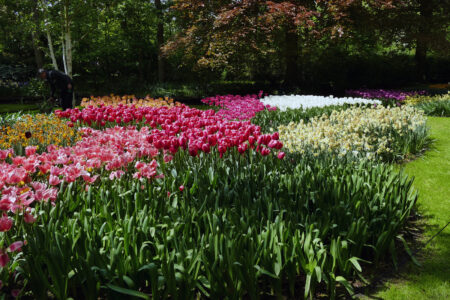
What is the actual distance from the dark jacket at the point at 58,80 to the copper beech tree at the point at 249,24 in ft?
18.5

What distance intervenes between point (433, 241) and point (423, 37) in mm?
14686

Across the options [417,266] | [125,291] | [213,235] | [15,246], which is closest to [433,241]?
[417,266]

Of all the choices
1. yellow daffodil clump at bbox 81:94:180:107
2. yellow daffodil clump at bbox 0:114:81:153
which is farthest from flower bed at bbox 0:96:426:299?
yellow daffodil clump at bbox 81:94:180:107

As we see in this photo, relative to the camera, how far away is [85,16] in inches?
556

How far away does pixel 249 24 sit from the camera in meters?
13.9

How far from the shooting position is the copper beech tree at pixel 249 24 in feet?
41.9

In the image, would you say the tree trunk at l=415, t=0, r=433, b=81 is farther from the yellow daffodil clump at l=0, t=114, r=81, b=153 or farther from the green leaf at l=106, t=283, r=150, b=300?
the green leaf at l=106, t=283, r=150, b=300

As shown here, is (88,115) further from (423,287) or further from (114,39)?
(114,39)

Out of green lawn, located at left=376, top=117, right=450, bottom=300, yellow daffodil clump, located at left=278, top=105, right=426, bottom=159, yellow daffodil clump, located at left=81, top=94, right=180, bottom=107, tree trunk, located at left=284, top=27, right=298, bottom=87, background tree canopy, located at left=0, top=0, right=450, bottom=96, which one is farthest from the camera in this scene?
tree trunk, located at left=284, top=27, right=298, bottom=87

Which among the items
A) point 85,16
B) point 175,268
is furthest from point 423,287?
point 85,16

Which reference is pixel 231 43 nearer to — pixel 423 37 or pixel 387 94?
pixel 387 94

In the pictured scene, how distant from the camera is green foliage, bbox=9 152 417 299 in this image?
2.03 metres

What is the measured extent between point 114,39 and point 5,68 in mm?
7122

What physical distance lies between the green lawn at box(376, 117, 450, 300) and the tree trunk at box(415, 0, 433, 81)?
1087cm
